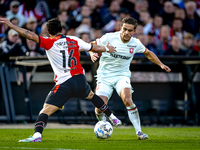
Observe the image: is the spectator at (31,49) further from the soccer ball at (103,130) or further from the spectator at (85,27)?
the soccer ball at (103,130)

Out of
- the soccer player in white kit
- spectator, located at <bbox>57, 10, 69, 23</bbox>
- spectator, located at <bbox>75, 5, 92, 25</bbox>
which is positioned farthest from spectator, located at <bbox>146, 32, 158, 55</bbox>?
the soccer player in white kit

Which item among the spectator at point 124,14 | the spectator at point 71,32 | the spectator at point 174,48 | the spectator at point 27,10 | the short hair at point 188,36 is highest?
the spectator at point 27,10

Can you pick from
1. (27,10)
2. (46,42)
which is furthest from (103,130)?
(27,10)

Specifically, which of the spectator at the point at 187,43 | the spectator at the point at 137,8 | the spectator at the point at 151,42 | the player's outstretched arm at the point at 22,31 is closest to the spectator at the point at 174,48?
the spectator at the point at 151,42

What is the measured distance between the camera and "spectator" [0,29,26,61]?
441 inches

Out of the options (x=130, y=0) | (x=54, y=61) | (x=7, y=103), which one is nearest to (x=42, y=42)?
(x=54, y=61)

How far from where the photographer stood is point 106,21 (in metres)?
13.1

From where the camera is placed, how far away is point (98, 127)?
6.96 m

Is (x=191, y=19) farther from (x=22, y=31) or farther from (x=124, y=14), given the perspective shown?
(x=22, y=31)

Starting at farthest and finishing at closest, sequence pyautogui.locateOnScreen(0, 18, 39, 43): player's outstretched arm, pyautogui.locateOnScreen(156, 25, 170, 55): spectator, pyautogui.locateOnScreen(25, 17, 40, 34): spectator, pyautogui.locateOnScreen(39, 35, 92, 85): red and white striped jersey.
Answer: pyautogui.locateOnScreen(156, 25, 170, 55): spectator
pyautogui.locateOnScreen(25, 17, 40, 34): spectator
pyautogui.locateOnScreen(39, 35, 92, 85): red and white striped jersey
pyautogui.locateOnScreen(0, 18, 39, 43): player's outstretched arm

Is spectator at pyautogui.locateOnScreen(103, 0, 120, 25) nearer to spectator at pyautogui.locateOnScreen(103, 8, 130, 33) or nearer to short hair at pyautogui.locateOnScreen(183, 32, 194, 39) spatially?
spectator at pyautogui.locateOnScreen(103, 8, 130, 33)

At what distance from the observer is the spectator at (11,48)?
441 inches

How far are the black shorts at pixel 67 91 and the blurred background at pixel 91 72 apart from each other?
4.62 m

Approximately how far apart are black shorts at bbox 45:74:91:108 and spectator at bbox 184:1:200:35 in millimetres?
8320
